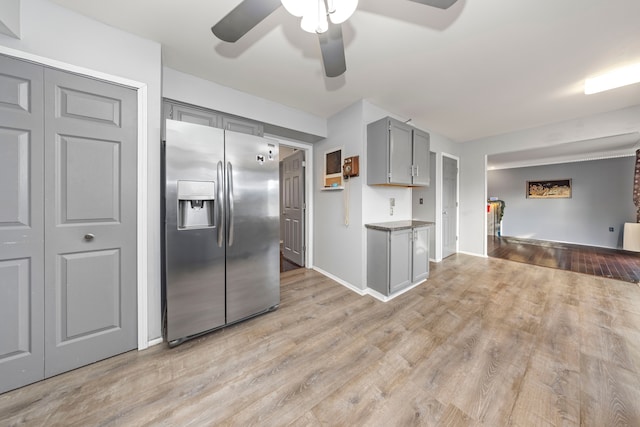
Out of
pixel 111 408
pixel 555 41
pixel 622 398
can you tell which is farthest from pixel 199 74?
pixel 622 398

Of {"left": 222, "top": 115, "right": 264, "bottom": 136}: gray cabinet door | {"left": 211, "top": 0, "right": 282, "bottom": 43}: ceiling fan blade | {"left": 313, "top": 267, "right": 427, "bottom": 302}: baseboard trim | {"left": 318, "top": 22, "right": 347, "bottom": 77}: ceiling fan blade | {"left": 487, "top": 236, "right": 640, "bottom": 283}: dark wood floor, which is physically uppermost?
{"left": 222, "top": 115, "right": 264, "bottom": 136}: gray cabinet door

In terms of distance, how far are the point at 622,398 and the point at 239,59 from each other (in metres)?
3.77

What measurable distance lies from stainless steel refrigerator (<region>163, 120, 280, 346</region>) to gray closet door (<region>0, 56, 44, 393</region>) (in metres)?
0.69

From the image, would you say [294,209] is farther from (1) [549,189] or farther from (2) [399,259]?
(1) [549,189]

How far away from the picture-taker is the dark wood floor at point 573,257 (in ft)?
11.6

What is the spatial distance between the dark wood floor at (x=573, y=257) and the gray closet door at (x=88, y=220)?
237 inches

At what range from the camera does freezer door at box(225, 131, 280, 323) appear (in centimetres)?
196

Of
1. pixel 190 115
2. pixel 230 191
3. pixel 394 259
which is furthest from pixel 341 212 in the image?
pixel 190 115

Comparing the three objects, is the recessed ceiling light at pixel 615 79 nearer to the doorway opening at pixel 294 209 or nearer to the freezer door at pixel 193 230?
the doorway opening at pixel 294 209

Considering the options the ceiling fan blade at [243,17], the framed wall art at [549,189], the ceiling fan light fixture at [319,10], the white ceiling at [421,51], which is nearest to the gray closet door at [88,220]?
the white ceiling at [421,51]

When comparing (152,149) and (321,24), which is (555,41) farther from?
(152,149)

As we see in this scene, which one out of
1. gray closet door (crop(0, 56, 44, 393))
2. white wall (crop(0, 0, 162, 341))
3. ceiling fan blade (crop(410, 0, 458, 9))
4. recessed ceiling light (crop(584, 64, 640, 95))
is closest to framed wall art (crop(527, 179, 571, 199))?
recessed ceiling light (crop(584, 64, 640, 95))

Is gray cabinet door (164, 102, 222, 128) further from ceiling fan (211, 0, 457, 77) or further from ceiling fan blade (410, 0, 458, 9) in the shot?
ceiling fan blade (410, 0, 458, 9)

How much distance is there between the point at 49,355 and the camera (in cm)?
143
